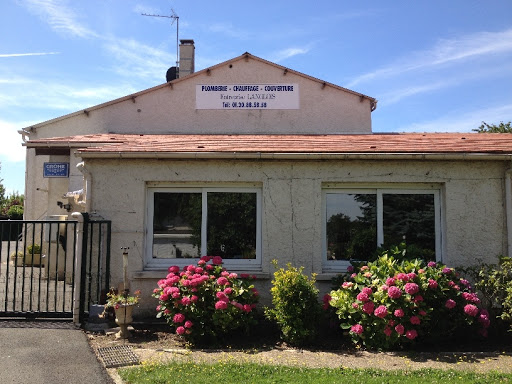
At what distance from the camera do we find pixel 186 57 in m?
17.1

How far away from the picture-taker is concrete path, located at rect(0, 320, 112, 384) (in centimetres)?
494

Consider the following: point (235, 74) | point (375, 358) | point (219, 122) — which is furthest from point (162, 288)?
point (235, 74)

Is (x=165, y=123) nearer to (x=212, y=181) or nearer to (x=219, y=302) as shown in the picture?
(x=212, y=181)

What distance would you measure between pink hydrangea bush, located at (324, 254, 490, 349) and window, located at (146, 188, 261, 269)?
80.7 inches

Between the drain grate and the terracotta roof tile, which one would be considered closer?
the drain grate

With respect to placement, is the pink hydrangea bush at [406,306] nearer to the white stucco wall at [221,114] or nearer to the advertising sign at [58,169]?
the white stucco wall at [221,114]

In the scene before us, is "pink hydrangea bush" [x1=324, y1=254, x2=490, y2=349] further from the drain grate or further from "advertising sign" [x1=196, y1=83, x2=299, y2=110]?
"advertising sign" [x1=196, y1=83, x2=299, y2=110]

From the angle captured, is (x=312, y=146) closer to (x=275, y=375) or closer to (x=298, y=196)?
(x=298, y=196)

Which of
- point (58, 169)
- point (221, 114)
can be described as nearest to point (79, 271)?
point (58, 169)

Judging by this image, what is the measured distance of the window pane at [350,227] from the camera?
7.76 metres

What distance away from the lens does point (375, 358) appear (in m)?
5.75

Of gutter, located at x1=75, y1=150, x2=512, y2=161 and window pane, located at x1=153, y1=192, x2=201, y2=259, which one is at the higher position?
gutter, located at x1=75, y1=150, x2=512, y2=161

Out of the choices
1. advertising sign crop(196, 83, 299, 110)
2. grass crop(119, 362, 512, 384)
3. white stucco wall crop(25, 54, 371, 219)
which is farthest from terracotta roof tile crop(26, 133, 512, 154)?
advertising sign crop(196, 83, 299, 110)

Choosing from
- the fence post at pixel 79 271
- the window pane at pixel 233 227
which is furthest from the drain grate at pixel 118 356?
the window pane at pixel 233 227
